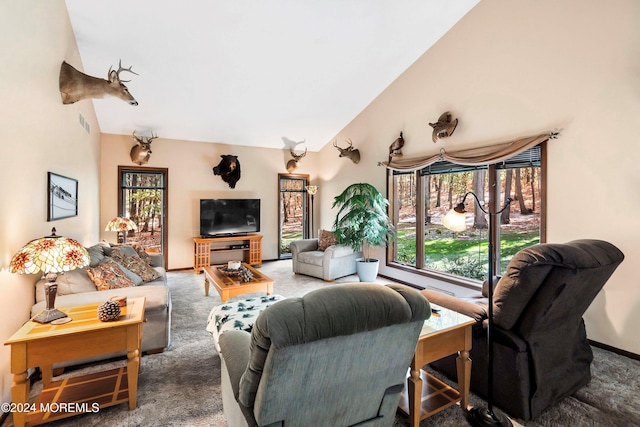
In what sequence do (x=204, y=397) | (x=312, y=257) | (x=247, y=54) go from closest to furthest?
(x=204, y=397) < (x=247, y=54) < (x=312, y=257)

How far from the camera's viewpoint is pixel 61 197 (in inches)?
129

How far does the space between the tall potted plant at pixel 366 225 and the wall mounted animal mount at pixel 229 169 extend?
249cm

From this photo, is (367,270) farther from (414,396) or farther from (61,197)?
(61,197)

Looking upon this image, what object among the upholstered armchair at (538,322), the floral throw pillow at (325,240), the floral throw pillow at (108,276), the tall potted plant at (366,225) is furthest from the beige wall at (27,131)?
the floral throw pillow at (325,240)

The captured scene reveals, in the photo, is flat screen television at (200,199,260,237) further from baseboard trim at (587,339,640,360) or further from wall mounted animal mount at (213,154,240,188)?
baseboard trim at (587,339,640,360)

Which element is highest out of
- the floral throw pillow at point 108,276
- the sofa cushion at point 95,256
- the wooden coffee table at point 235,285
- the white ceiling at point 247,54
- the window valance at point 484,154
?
the white ceiling at point 247,54

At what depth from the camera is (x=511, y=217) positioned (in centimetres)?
390

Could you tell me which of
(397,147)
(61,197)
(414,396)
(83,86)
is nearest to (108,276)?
(61,197)

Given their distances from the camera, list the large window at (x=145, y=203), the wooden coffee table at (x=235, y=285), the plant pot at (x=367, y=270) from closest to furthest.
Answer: the wooden coffee table at (x=235, y=285), the plant pot at (x=367, y=270), the large window at (x=145, y=203)

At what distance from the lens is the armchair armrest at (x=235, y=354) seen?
4.67 ft

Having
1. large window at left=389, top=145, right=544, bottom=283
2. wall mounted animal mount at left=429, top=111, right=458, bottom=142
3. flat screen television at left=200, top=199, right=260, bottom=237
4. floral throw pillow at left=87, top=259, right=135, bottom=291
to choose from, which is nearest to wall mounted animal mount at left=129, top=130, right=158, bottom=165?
flat screen television at left=200, top=199, right=260, bottom=237

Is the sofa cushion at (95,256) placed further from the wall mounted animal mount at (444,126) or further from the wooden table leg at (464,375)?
the wall mounted animal mount at (444,126)

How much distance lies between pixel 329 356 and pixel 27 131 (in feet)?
9.39

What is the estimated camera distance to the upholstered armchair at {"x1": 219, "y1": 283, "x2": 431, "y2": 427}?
1.07 meters
